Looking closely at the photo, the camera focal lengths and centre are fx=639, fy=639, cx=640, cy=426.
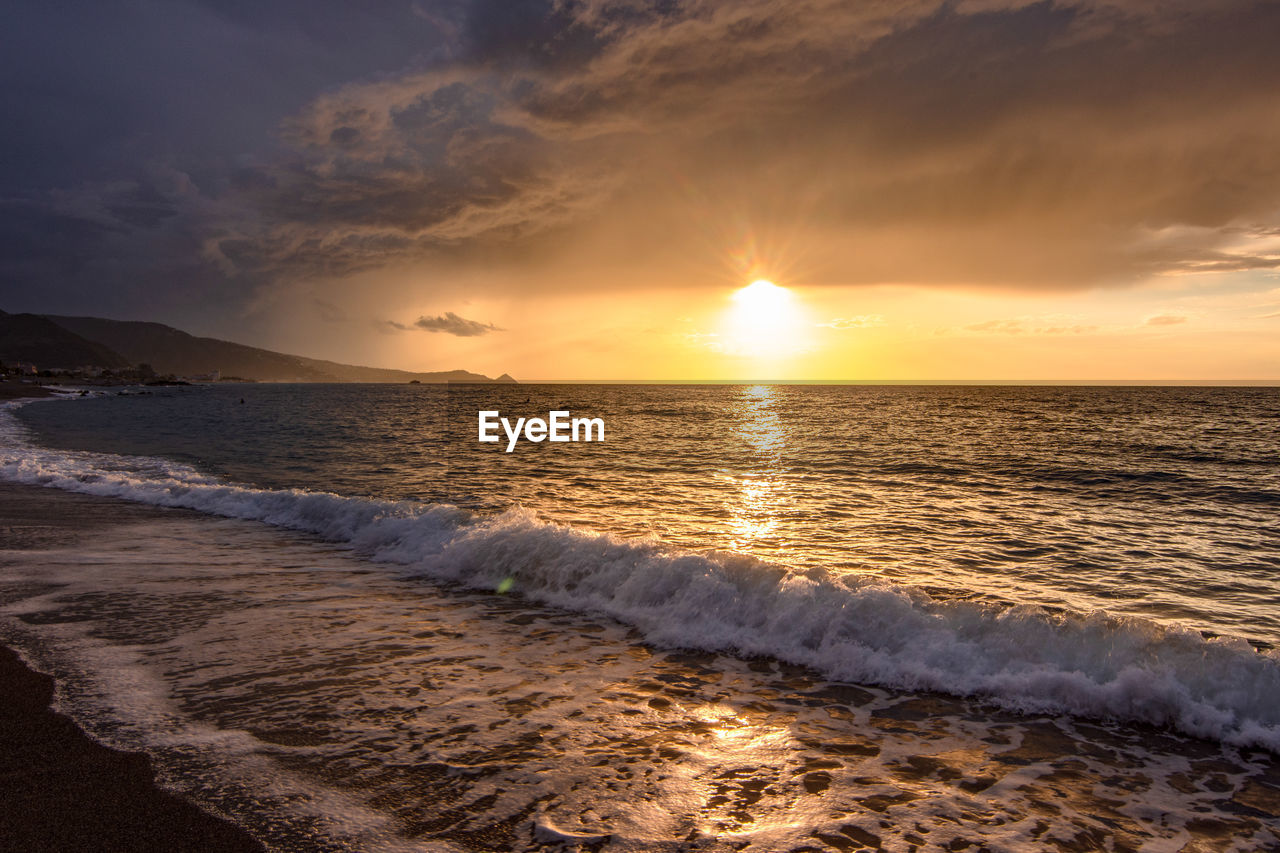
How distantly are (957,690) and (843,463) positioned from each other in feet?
90.9

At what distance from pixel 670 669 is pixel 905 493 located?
1894cm

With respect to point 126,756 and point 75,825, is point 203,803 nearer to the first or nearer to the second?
point 75,825

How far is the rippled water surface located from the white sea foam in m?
2.65

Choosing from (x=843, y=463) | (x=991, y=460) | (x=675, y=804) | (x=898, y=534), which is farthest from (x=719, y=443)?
(x=675, y=804)

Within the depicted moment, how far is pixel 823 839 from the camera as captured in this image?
16.9 ft

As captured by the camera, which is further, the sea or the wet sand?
the sea

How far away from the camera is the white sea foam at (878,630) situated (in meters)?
7.90

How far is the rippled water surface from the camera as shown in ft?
44.6

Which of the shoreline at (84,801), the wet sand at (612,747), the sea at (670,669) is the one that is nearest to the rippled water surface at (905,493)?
the sea at (670,669)

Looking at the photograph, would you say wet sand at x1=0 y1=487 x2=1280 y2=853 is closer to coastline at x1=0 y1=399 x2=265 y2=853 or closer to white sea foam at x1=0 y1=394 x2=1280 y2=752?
coastline at x1=0 y1=399 x2=265 y2=853

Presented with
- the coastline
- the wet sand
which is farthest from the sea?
the coastline

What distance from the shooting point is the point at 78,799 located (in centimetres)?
519

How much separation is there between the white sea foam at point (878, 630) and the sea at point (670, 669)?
40mm

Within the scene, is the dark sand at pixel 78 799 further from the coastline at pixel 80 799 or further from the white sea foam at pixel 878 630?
the white sea foam at pixel 878 630
